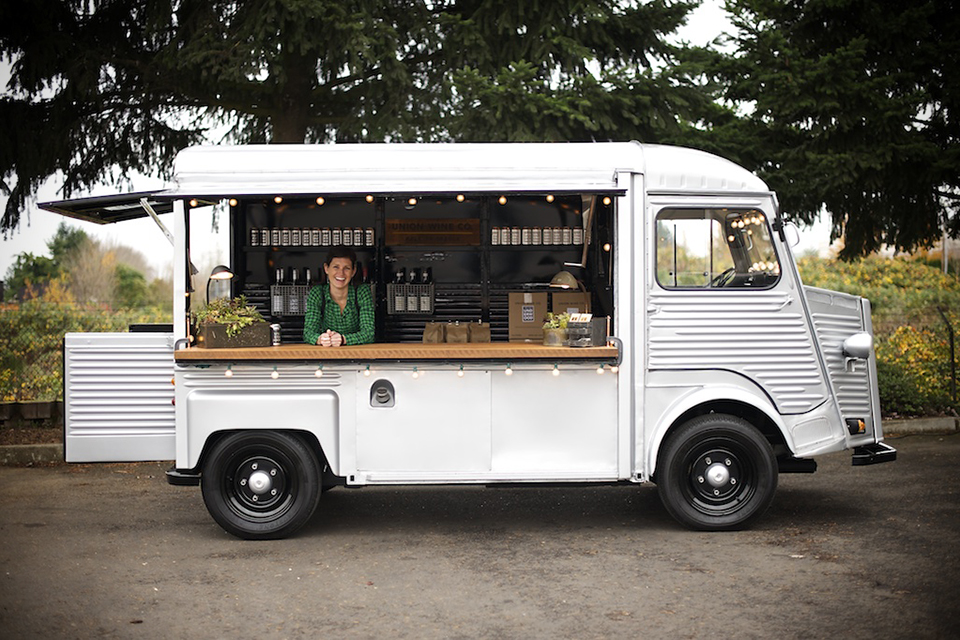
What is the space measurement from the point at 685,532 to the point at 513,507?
1.72 meters

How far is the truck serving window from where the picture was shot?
7426 millimetres

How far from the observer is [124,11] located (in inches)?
493

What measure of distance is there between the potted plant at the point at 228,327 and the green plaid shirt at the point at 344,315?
62 centimetres

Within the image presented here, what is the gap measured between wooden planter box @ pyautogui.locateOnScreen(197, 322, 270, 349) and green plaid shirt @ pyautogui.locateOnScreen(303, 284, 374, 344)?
61 cm

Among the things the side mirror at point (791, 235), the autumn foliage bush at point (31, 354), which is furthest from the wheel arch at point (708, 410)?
the autumn foliage bush at point (31, 354)

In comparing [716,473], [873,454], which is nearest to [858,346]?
[873,454]

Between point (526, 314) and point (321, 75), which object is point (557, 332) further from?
point (321, 75)

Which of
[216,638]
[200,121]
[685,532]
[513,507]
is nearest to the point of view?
[216,638]

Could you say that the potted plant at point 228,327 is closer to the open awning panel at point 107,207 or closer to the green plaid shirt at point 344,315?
the green plaid shirt at point 344,315

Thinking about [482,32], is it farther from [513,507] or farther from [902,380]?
[902,380]

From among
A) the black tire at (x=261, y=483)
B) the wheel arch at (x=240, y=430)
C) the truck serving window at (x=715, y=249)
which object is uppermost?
the truck serving window at (x=715, y=249)

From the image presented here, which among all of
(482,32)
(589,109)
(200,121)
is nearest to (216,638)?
(589,109)

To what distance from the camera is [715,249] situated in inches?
299

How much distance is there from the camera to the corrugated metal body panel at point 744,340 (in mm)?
7336
